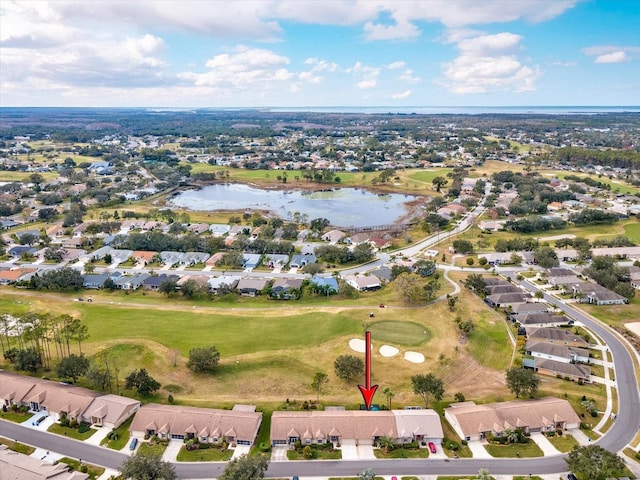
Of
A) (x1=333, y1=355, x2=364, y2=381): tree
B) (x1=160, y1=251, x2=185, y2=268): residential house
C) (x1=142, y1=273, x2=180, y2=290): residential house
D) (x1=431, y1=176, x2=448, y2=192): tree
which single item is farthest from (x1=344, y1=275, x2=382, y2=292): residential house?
(x1=431, y1=176, x2=448, y2=192): tree

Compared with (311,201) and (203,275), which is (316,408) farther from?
(311,201)

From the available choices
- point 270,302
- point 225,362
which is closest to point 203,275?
point 270,302

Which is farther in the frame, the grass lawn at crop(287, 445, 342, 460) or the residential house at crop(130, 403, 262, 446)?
the residential house at crop(130, 403, 262, 446)

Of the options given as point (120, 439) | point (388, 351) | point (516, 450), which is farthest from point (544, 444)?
point (120, 439)

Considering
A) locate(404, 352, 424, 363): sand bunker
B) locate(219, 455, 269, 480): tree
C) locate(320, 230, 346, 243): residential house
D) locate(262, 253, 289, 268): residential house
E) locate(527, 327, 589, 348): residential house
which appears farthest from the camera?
locate(320, 230, 346, 243): residential house

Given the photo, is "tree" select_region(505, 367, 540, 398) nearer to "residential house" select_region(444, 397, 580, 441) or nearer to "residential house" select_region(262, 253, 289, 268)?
"residential house" select_region(444, 397, 580, 441)

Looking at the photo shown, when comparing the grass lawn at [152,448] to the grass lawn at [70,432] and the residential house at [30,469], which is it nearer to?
the residential house at [30,469]
